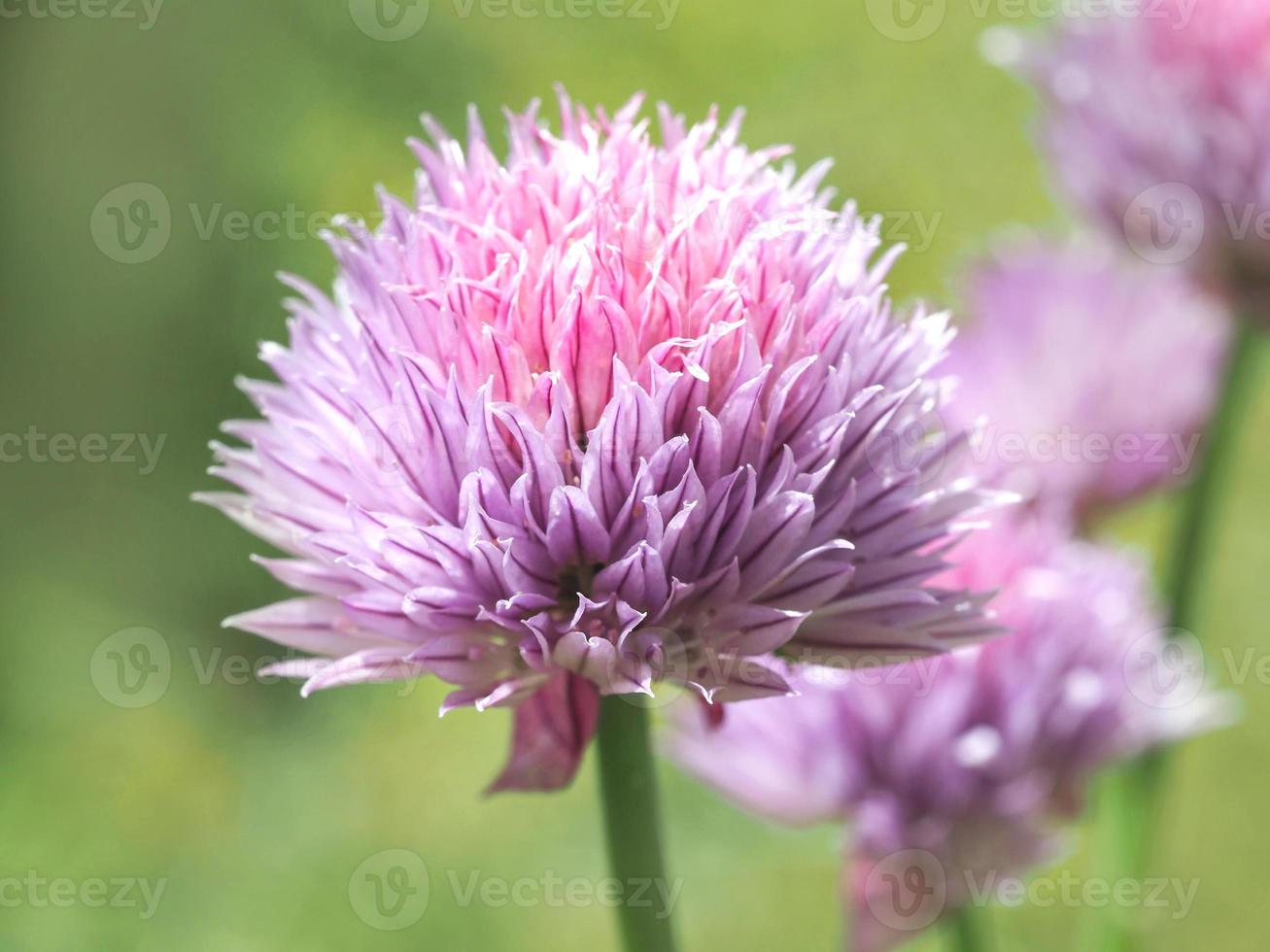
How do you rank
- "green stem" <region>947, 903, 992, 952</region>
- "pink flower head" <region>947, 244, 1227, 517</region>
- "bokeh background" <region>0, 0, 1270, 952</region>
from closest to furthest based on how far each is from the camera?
"green stem" <region>947, 903, 992, 952</region>, "pink flower head" <region>947, 244, 1227, 517</region>, "bokeh background" <region>0, 0, 1270, 952</region>

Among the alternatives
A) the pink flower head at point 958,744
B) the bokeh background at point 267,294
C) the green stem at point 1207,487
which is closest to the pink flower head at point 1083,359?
the green stem at point 1207,487

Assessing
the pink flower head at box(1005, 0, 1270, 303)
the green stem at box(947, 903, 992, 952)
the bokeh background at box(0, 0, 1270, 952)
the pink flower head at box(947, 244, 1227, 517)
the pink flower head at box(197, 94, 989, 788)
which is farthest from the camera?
the bokeh background at box(0, 0, 1270, 952)

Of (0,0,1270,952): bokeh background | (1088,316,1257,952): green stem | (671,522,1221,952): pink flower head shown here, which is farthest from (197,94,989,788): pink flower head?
(0,0,1270,952): bokeh background

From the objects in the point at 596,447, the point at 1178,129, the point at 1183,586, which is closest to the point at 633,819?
the point at 596,447

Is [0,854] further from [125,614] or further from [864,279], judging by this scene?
[864,279]

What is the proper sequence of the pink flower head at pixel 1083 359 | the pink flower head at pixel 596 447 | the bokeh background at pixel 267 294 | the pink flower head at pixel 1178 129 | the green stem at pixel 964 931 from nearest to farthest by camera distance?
A: the pink flower head at pixel 596 447 → the green stem at pixel 964 931 → the pink flower head at pixel 1178 129 → the pink flower head at pixel 1083 359 → the bokeh background at pixel 267 294

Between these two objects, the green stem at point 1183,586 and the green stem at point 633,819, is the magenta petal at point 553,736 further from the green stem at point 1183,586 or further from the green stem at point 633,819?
the green stem at point 1183,586

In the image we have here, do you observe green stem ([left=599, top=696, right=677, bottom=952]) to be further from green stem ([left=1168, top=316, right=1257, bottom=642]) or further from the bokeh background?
the bokeh background
